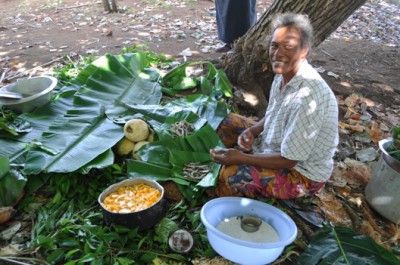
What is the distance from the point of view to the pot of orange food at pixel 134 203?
1.86 m

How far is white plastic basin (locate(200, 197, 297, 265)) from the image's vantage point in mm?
1599

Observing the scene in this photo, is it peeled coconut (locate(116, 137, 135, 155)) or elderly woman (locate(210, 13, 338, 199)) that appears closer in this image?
elderly woman (locate(210, 13, 338, 199))

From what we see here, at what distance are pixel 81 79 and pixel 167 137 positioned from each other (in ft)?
4.30

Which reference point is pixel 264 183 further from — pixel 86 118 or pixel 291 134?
pixel 86 118

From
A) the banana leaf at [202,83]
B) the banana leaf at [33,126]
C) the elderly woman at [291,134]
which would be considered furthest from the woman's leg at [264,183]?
the banana leaf at [33,126]

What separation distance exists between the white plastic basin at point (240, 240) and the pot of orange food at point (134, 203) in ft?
1.12

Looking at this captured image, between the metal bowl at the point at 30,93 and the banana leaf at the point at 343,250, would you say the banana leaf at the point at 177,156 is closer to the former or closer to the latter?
the banana leaf at the point at 343,250

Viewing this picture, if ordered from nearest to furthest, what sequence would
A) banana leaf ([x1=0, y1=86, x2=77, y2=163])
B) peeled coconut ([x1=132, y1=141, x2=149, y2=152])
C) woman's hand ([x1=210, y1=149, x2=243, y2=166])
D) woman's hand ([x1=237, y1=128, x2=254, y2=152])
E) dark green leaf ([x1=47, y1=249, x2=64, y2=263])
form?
dark green leaf ([x1=47, y1=249, x2=64, y2=263]), woman's hand ([x1=210, y1=149, x2=243, y2=166]), banana leaf ([x1=0, y1=86, x2=77, y2=163]), woman's hand ([x1=237, y1=128, x2=254, y2=152]), peeled coconut ([x1=132, y1=141, x2=149, y2=152])

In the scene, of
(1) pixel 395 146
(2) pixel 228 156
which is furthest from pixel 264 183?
(1) pixel 395 146

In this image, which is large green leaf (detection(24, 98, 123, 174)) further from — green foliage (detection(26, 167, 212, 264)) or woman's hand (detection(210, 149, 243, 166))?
woman's hand (detection(210, 149, 243, 166))

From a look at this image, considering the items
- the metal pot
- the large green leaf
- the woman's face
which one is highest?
the woman's face

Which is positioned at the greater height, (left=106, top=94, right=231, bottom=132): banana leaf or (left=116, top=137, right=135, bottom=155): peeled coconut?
(left=106, top=94, right=231, bottom=132): banana leaf

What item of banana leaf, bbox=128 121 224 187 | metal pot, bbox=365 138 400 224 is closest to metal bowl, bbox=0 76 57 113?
banana leaf, bbox=128 121 224 187

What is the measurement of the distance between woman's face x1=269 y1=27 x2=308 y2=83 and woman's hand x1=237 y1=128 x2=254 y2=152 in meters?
0.65
